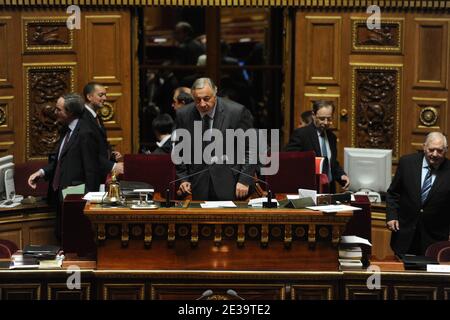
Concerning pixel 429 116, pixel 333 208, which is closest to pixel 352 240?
pixel 333 208

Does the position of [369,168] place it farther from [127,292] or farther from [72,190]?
[127,292]

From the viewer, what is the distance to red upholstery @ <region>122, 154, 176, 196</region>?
329 inches

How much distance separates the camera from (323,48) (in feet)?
34.8

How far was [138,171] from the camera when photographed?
332 inches

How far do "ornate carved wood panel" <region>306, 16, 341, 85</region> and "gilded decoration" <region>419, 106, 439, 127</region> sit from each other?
874mm

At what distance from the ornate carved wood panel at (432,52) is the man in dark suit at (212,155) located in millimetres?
2963

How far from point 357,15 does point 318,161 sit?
2.04 metres

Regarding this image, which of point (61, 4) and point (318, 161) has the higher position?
point (61, 4)

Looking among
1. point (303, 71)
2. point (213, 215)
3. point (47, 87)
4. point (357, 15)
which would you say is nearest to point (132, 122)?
point (47, 87)

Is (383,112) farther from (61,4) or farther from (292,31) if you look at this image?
(61,4)

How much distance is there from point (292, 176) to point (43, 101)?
10.1ft

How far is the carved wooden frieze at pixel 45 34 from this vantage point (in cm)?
1038

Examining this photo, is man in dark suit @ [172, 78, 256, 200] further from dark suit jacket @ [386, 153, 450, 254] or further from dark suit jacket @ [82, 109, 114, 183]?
dark suit jacket @ [386, 153, 450, 254]
